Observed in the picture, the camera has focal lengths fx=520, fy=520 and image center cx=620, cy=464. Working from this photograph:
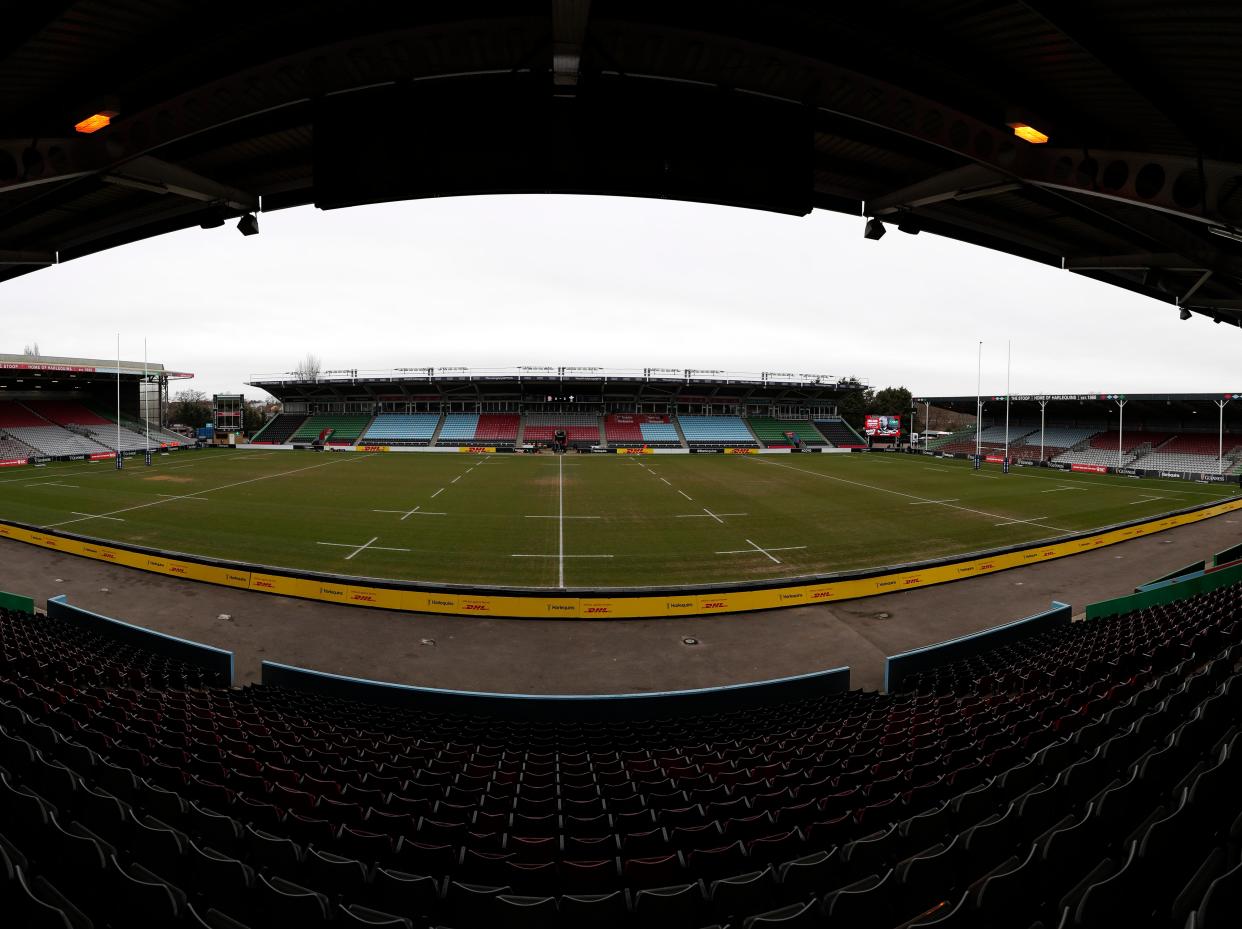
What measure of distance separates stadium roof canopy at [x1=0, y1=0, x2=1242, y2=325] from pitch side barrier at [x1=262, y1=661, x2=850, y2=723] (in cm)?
797

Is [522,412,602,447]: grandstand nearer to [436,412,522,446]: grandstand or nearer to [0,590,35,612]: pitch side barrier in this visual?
[436,412,522,446]: grandstand

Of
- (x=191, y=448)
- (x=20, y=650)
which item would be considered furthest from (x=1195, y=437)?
(x=191, y=448)

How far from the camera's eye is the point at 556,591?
14.4 metres

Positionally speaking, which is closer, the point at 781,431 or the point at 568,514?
the point at 568,514

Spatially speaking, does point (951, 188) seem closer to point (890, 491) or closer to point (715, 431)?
point (890, 491)

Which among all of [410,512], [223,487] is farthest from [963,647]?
[223,487]

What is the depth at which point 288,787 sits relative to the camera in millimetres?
5055

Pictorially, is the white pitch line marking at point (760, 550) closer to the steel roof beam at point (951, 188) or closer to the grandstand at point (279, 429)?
the steel roof beam at point (951, 188)

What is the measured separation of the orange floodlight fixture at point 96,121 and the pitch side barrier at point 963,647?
14239 millimetres

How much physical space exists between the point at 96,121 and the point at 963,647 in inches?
650

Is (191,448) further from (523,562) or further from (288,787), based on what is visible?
(288,787)

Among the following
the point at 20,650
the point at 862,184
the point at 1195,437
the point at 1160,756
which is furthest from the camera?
the point at 1195,437

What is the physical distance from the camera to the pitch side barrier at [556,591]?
14250mm

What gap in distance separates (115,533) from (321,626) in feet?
53.3
